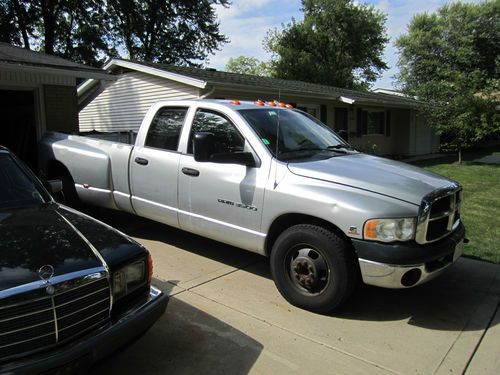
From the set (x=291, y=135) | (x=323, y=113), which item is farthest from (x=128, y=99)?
(x=291, y=135)

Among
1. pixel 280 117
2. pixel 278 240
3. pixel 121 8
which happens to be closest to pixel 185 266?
pixel 278 240

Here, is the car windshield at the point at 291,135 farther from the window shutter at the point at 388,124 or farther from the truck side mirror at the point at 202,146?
the window shutter at the point at 388,124

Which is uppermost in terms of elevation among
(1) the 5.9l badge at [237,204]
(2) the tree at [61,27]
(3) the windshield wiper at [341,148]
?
(2) the tree at [61,27]

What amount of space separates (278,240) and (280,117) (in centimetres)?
163

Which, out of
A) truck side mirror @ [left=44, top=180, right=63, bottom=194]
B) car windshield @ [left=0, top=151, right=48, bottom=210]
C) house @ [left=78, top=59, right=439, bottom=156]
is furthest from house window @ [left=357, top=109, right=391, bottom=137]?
car windshield @ [left=0, top=151, right=48, bottom=210]

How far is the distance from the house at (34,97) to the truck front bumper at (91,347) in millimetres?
5704

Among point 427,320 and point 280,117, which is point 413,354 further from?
point 280,117

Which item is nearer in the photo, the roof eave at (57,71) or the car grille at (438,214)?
the car grille at (438,214)

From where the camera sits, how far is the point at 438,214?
4.10 m

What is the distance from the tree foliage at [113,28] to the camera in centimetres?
2964

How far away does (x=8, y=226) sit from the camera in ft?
10.3

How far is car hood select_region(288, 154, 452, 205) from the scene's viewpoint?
399cm

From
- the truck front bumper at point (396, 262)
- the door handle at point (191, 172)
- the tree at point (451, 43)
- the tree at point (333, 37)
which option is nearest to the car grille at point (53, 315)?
the truck front bumper at point (396, 262)

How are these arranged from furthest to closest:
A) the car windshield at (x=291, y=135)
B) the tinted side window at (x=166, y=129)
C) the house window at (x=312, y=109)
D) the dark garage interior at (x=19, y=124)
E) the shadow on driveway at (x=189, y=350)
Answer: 1. the house window at (x=312, y=109)
2. the dark garage interior at (x=19, y=124)
3. the tinted side window at (x=166, y=129)
4. the car windshield at (x=291, y=135)
5. the shadow on driveway at (x=189, y=350)
